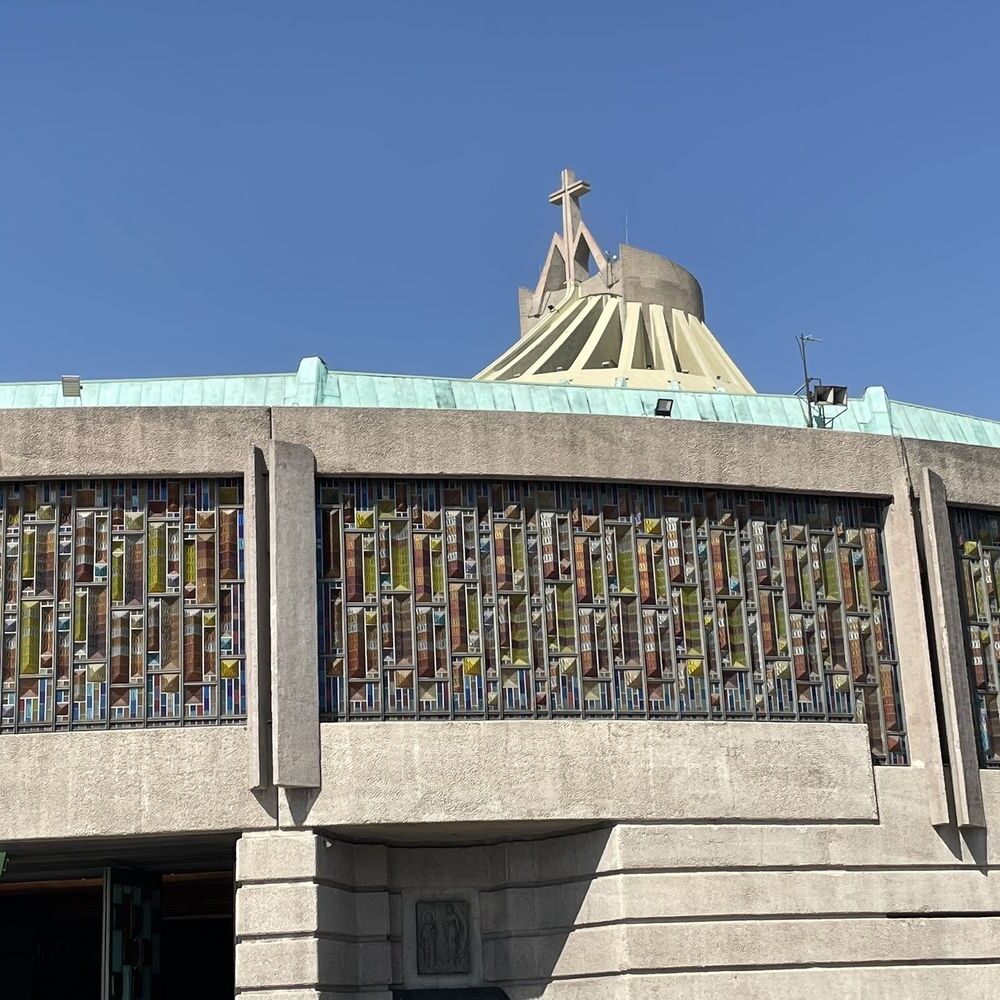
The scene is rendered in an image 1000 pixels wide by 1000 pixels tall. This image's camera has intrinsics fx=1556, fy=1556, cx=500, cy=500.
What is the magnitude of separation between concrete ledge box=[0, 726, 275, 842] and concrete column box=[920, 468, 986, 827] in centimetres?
909

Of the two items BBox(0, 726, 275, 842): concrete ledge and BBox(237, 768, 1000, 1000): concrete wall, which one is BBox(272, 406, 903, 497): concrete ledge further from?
BBox(237, 768, 1000, 1000): concrete wall

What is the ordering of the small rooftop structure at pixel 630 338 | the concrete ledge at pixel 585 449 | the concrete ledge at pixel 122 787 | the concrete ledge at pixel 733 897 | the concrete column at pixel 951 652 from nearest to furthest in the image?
1. the concrete ledge at pixel 122 787
2. the concrete ledge at pixel 733 897
3. the concrete ledge at pixel 585 449
4. the concrete column at pixel 951 652
5. the small rooftop structure at pixel 630 338

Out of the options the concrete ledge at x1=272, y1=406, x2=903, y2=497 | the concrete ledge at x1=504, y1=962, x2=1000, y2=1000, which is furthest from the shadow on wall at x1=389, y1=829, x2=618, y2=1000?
the concrete ledge at x1=272, y1=406, x2=903, y2=497

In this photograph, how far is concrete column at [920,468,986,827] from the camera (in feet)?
67.8

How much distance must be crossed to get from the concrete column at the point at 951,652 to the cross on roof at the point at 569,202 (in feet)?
117

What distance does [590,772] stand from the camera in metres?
19.5

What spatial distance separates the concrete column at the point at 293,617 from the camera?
18609 millimetres

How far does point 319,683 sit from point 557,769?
3.16 m

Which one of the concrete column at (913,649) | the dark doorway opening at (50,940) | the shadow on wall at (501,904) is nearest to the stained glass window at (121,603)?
the shadow on wall at (501,904)

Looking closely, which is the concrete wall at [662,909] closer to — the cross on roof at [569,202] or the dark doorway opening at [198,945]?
the dark doorway opening at [198,945]

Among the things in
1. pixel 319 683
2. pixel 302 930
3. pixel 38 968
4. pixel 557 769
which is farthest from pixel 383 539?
pixel 38 968

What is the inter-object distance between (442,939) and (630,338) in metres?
29.3

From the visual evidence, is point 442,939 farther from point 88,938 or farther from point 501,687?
point 88,938

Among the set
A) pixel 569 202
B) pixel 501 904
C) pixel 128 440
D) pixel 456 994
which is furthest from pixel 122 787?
pixel 569 202
